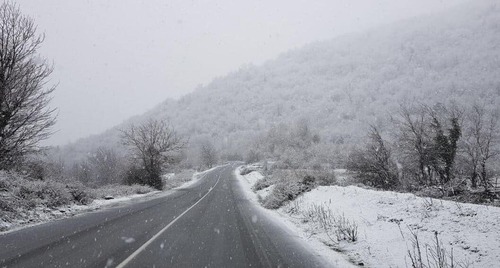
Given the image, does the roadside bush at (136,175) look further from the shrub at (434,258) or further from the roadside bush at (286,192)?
the shrub at (434,258)

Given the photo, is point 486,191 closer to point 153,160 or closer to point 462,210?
point 462,210

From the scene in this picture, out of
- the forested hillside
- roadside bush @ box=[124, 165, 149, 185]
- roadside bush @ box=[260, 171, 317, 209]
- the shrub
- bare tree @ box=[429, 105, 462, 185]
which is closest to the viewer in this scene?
the shrub

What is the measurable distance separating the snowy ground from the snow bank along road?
1028 mm

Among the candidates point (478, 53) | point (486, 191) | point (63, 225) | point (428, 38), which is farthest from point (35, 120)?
point (428, 38)

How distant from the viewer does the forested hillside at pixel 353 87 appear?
88438 mm

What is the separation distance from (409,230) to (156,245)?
18.6 feet

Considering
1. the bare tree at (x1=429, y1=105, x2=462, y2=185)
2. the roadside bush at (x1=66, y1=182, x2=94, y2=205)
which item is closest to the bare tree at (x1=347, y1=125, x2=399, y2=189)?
the bare tree at (x1=429, y1=105, x2=462, y2=185)

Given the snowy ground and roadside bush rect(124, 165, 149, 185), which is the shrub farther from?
roadside bush rect(124, 165, 149, 185)

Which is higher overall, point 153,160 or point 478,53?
point 478,53

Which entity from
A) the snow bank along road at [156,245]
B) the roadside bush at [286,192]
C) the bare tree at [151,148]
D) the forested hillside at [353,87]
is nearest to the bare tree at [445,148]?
the roadside bush at [286,192]

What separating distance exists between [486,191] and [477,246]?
7.13 m

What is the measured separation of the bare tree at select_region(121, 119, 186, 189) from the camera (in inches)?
1339

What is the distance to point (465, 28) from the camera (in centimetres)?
14825

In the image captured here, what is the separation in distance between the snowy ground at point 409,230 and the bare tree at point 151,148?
83.6 feet
